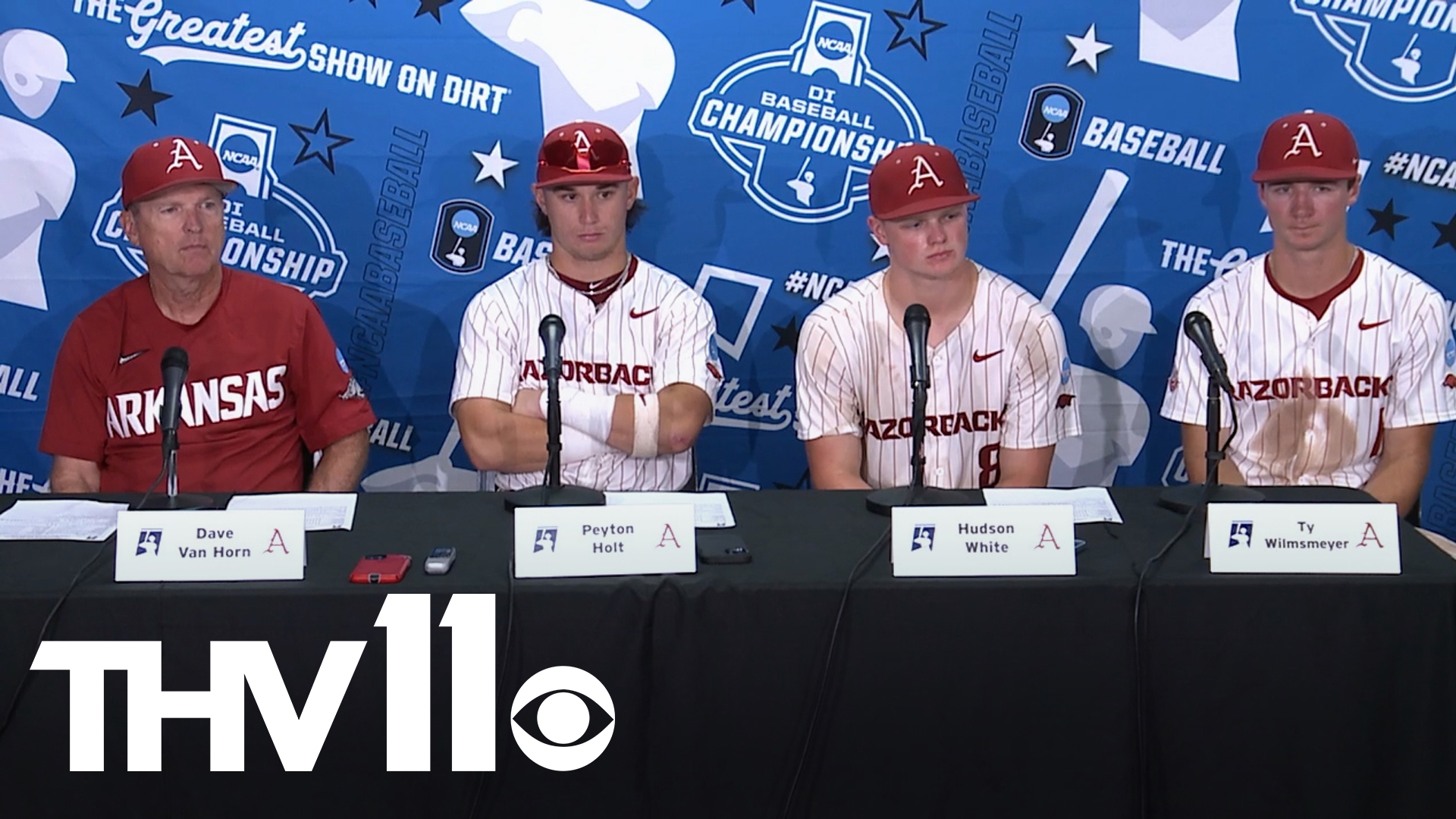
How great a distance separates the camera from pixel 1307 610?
1887mm

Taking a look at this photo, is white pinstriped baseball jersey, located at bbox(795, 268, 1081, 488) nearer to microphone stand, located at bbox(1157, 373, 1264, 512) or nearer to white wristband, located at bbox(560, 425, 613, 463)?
white wristband, located at bbox(560, 425, 613, 463)

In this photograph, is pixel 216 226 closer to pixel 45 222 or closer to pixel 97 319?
pixel 97 319

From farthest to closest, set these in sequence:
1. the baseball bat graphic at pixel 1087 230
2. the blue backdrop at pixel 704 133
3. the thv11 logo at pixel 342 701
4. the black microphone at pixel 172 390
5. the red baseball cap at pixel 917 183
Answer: the baseball bat graphic at pixel 1087 230
the blue backdrop at pixel 704 133
the red baseball cap at pixel 917 183
the black microphone at pixel 172 390
the thv11 logo at pixel 342 701

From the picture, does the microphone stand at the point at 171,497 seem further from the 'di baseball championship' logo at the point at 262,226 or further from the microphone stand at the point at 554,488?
the 'di baseball championship' logo at the point at 262,226

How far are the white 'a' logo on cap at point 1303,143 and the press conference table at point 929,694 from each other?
1.45m

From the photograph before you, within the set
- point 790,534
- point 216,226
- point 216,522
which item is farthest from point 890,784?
point 216,226

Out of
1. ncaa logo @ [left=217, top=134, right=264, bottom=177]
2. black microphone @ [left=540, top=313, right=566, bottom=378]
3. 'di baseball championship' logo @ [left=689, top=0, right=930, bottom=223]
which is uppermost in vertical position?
'di baseball championship' logo @ [left=689, top=0, right=930, bottom=223]

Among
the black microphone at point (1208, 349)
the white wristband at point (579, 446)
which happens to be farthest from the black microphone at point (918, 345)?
the white wristband at point (579, 446)

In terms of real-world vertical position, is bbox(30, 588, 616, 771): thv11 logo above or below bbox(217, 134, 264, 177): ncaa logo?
below

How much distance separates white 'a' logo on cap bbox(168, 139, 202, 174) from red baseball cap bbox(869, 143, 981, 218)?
5.03ft

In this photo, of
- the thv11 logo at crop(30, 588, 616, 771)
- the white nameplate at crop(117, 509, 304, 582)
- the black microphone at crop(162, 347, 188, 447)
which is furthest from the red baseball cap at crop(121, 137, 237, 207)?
the thv11 logo at crop(30, 588, 616, 771)

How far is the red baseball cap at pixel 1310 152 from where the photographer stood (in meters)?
3.04

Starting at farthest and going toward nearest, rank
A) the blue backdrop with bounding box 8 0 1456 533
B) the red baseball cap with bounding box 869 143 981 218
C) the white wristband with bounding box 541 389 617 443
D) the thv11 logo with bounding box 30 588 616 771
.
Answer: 1. the blue backdrop with bounding box 8 0 1456 533
2. the white wristband with bounding box 541 389 617 443
3. the red baseball cap with bounding box 869 143 981 218
4. the thv11 logo with bounding box 30 588 616 771

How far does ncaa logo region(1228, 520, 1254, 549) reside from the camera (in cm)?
192
